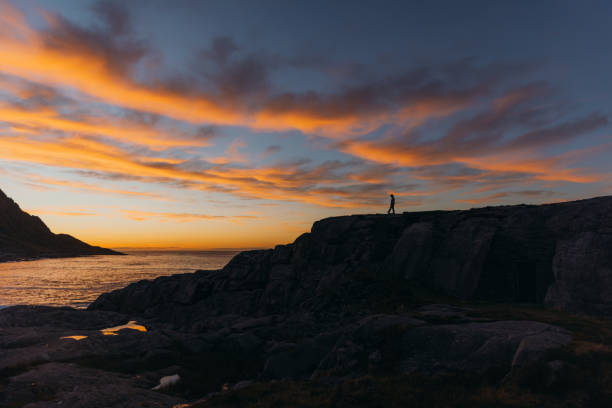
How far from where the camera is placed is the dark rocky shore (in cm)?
1313

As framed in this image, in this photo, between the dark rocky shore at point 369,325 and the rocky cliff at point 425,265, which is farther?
the rocky cliff at point 425,265

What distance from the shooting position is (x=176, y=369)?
21.4 metres

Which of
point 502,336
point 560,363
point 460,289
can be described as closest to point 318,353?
point 502,336

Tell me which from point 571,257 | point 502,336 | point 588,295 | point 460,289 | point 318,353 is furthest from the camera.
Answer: point 460,289

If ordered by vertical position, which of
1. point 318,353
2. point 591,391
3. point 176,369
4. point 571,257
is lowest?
point 176,369

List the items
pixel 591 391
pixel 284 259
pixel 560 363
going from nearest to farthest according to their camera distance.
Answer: pixel 591 391 → pixel 560 363 → pixel 284 259

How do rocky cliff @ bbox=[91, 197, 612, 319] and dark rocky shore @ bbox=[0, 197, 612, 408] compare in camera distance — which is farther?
rocky cliff @ bbox=[91, 197, 612, 319]

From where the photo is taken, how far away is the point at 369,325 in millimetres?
19109

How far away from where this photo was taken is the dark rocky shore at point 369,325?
13.1m

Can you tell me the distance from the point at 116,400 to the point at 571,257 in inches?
1331

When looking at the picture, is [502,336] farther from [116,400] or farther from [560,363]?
[116,400]

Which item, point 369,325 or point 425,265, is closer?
point 369,325

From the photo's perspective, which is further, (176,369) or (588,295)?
(588,295)

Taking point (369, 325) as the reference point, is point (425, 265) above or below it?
above
